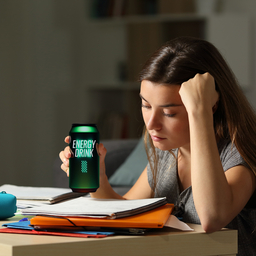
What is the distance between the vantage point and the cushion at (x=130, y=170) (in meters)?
2.05

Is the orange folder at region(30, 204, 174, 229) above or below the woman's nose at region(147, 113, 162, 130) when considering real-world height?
below

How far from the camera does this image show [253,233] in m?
1.07

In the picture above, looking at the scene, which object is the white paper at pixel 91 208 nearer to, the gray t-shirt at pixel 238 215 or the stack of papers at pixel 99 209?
the stack of papers at pixel 99 209

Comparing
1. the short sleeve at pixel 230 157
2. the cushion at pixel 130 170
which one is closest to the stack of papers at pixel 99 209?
the short sleeve at pixel 230 157

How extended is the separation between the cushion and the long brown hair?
0.96m

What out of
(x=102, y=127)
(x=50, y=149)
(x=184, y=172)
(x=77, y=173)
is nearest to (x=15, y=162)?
(x=50, y=149)

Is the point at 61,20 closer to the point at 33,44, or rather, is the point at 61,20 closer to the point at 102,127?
the point at 33,44

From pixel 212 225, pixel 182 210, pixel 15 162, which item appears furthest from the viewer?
pixel 15 162

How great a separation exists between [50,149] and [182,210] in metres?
2.61

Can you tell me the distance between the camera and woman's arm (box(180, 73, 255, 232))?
2.78ft

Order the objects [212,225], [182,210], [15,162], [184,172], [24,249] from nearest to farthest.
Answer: [24,249], [212,225], [182,210], [184,172], [15,162]

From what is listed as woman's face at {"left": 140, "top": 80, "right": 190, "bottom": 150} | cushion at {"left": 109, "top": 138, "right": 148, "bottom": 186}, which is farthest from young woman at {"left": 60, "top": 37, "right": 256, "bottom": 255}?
cushion at {"left": 109, "top": 138, "right": 148, "bottom": 186}

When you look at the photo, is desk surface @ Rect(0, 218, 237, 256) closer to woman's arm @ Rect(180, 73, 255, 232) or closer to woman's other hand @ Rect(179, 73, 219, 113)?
woman's arm @ Rect(180, 73, 255, 232)

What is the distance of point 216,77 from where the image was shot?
1.06 m
